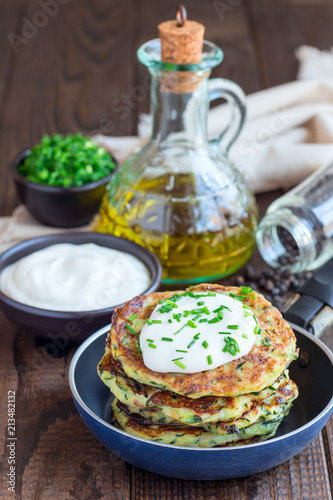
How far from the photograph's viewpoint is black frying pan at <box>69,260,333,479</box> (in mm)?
1116

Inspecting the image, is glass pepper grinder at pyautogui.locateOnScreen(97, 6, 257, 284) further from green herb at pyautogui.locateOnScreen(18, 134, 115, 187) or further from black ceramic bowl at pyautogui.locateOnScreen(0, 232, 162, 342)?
green herb at pyautogui.locateOnScreen(18, 134, 115, 187)

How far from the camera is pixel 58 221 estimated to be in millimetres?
2172

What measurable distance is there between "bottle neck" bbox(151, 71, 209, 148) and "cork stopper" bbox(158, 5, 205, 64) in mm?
39

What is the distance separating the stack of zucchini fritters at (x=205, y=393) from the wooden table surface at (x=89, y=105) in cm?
12

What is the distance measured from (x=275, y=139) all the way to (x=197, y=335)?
1.45 m

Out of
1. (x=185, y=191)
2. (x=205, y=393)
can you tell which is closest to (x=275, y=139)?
(x=185, y=191)

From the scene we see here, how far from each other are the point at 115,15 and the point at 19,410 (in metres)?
2.71

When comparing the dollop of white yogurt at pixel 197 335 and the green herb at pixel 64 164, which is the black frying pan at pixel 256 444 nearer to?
the dollop of white yogurt at pixel 197 335

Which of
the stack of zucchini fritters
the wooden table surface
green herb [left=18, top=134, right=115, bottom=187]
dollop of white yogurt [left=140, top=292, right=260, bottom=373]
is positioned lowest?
the wooden table surface

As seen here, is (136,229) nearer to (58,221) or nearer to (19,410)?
(58,221)

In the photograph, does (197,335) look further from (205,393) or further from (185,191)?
(185,191)

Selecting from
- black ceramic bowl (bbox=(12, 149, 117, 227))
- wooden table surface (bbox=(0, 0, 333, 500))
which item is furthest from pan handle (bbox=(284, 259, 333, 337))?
black ceramic bowl (bbox=(12, 149, 117, 227))

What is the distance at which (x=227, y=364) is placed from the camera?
116 cm

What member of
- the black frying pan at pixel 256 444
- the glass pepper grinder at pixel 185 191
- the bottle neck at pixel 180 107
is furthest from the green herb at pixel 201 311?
the bottle neck at pixel 180 107
